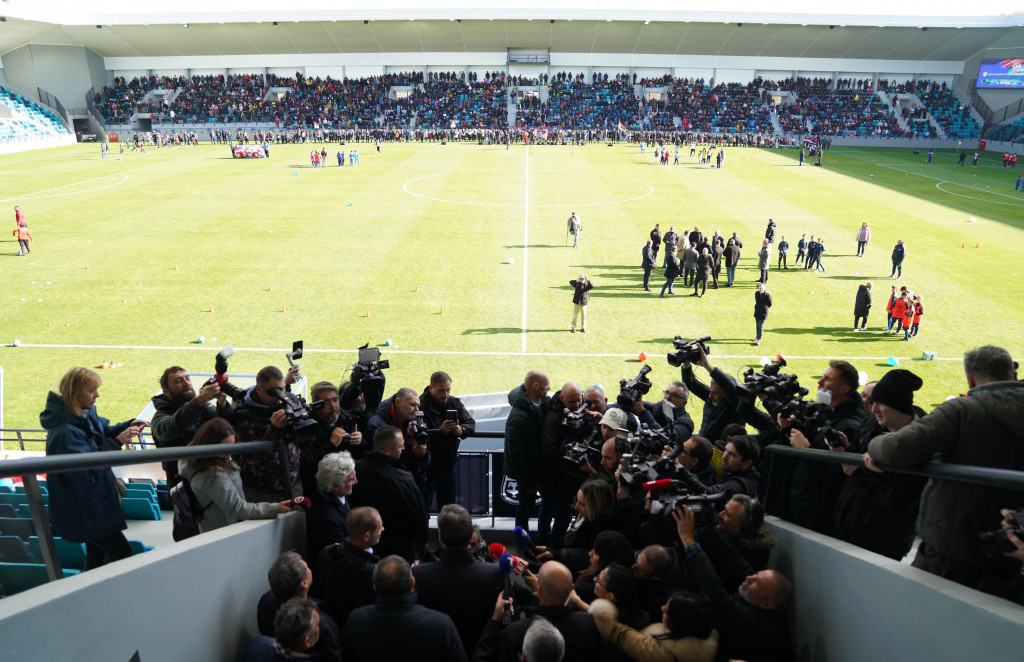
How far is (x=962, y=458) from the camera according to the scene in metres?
3.62

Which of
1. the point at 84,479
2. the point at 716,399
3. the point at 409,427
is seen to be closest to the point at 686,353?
the point at 716,399

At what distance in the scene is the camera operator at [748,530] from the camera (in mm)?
4352

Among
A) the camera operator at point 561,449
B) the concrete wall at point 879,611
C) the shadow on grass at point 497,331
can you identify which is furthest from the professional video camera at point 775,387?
the shadow on grass at point 497,331

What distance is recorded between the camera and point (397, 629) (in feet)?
12.3

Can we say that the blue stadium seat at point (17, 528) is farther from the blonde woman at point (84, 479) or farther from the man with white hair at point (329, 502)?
the man with white hair at point (329, 502)

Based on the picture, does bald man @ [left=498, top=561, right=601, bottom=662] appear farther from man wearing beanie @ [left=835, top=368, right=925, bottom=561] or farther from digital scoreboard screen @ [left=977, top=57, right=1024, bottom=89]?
digital scoreboard screen @ [left=977, top=57, right=1024, bottom=89]

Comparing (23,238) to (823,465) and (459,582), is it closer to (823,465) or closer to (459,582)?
(459,582)

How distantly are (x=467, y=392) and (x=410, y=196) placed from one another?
21.3 metres

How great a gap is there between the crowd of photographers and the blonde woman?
0.06 feet

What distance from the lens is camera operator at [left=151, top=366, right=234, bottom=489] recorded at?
5.40 meters

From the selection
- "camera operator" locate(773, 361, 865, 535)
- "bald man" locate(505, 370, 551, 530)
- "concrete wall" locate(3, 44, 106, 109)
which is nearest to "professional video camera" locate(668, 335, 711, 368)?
"camera operator" locate(773, 361, 865, 535)

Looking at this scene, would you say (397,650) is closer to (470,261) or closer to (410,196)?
(470,261)

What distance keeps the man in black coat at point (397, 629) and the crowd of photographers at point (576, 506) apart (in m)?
0.01

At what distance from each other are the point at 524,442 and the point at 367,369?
5.55ft
